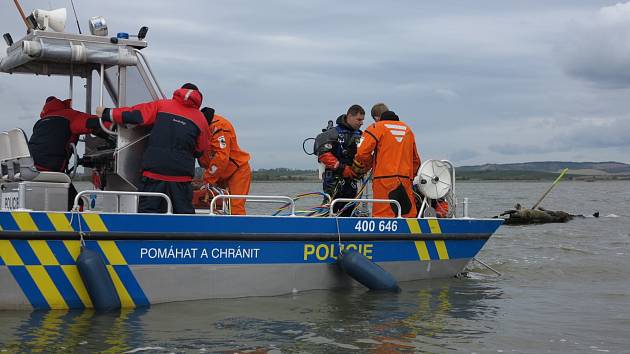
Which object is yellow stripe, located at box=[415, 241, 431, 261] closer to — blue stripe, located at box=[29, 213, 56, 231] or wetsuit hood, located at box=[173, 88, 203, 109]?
wetsuit hood, located at box=[173, 88, 203, 109]

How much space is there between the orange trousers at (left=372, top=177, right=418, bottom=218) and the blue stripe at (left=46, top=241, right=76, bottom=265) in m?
3.21

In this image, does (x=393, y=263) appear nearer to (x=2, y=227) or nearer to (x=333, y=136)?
(x=333, y=136)

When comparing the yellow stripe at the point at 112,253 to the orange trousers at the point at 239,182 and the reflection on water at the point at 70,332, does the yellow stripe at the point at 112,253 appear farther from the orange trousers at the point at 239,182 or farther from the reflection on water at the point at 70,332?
the orange trousers at the point at 239,182

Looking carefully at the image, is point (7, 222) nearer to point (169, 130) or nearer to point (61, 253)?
point (61, 253)

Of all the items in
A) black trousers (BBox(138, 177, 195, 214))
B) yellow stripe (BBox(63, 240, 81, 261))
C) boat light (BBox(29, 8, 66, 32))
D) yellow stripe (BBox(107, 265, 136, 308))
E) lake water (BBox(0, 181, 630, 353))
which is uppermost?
boat light (BBox(29, 8, 66, 32))

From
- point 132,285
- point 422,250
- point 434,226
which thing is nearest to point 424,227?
point 434,226

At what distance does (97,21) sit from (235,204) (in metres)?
2.26

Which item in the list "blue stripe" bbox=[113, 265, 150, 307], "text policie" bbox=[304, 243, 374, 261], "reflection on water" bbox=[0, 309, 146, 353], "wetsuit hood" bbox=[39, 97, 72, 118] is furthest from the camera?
"text policie" bbox=[304, 243, 374, 261]

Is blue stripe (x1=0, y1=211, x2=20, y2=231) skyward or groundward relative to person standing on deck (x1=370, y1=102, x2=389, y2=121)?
groundward

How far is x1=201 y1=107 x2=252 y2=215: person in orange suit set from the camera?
8.01 m

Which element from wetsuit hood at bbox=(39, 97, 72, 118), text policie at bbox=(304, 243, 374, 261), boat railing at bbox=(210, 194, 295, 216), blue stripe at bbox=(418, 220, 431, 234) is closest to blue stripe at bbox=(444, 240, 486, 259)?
blue stripe at bbox=(418, 220, 431, 234)

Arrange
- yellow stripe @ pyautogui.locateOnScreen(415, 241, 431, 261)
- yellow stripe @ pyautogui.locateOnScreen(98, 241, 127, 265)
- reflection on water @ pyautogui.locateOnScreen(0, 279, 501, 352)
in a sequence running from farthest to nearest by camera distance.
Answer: yellow stripe @ pyautogui.locateOnScreen(415, 241, 431, 261), yellow stripe @ pyautogui.locateOnScreen(98, 241, 127, 265), reflection on water @ pyautogui.locateOnScreen(0, 279, 501, 352)

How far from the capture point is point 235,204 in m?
8.24

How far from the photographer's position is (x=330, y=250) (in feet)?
25.3
